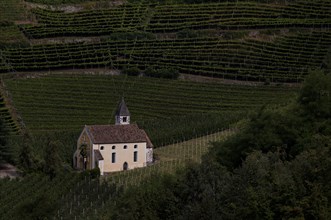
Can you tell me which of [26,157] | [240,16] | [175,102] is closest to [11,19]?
[240,16]

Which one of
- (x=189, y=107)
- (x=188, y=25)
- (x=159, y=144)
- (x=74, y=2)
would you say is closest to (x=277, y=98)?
(x=189, y=107)

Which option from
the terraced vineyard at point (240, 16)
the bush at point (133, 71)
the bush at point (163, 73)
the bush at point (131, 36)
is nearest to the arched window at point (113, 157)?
→ the bush at point (163, 73)

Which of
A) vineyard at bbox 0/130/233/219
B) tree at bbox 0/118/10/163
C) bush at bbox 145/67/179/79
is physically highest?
bush at bbox 145/67/179/79

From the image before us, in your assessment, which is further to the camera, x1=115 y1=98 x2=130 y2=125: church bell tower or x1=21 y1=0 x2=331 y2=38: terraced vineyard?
x1=21 y1=0 x2=331 y2=38: terraced vineyard

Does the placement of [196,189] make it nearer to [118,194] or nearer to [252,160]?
[252,160]

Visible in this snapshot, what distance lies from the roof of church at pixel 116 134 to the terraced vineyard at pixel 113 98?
5.51 m

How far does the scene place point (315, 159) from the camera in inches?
1200

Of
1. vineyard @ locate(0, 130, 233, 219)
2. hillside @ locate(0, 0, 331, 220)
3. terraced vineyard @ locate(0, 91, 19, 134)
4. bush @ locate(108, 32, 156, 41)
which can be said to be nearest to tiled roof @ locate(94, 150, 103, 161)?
hillside @ locate(0, 0, 331, 220)

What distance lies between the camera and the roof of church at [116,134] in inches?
2537

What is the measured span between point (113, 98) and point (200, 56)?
15562 mm

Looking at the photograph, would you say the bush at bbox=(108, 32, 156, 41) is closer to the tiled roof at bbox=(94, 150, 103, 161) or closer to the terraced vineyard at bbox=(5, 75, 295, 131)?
the terraced vineyard at bbox=(5, 75, 295, 131)

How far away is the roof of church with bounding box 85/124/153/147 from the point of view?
211 ft

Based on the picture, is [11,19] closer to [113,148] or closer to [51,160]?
[113,148]

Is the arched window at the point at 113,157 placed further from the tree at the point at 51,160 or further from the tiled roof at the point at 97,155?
the tree at the point at 51,160
